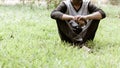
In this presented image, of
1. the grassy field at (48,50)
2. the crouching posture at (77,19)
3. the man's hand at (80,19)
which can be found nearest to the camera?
the grassy field at (48,50)

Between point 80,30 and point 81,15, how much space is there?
0.29m

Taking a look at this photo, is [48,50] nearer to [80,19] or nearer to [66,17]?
[66,17]

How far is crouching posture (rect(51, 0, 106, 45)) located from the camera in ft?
20.8

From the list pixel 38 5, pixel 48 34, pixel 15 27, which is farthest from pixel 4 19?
Answer: pixel 38 5

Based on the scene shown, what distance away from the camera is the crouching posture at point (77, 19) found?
633 cm

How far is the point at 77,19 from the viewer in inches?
245

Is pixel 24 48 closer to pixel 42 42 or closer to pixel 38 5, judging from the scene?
pixel 42 42

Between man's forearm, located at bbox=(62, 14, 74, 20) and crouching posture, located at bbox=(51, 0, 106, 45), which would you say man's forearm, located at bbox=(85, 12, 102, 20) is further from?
man's forearm, located at bbox=(62, 14, 74, 20)

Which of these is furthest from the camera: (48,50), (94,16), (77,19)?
(94,16)

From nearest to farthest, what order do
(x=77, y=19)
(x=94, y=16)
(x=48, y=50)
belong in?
(x=48, y=50), (x=77, y=19), (x=94, y=16)

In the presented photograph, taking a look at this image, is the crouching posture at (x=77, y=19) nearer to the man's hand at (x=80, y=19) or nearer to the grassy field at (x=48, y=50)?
the man's hand at (x=80, y=19)

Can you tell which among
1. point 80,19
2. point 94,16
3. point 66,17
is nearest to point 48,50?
point 66,17

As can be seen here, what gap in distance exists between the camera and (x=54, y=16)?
21.0ft

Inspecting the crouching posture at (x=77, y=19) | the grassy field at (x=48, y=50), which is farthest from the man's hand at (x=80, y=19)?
the grassy field at (x=48, y=50)
